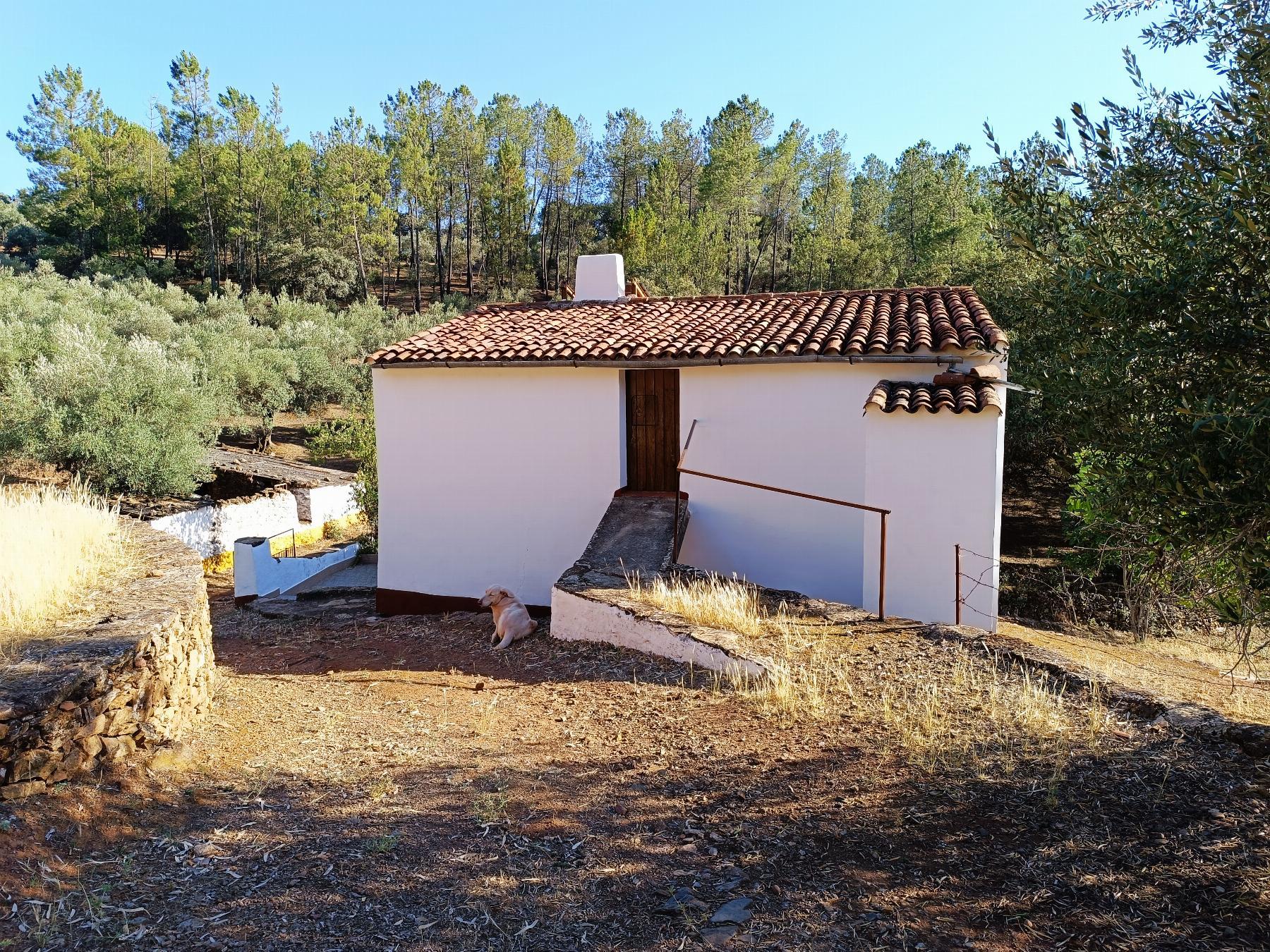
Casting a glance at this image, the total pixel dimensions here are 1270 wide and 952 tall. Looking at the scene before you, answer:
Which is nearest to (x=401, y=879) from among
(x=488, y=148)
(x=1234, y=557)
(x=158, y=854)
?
(x=158, y=854)

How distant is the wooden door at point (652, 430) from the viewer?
451 inches

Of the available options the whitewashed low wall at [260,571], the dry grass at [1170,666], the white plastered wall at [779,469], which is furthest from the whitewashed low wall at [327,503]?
the dry grass at [1170,666]

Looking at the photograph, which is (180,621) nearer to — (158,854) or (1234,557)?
(158,854)

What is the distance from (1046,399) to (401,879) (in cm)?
435

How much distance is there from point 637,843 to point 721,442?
6.87 m

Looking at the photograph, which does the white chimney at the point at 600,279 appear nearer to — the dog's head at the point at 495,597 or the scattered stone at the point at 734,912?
the dog's head at the point at 495,597

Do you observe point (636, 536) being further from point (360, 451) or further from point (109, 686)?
point (360, 451)

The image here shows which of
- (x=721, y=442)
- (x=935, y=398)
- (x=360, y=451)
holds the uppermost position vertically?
(x=935, y=398)

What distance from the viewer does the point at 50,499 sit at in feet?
29.2

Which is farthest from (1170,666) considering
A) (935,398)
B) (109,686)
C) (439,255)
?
(439,255)

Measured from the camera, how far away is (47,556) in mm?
7008

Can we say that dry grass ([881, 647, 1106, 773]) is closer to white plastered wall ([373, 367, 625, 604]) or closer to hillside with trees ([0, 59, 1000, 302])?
white plastered wall ([373, 367, 625, 604])

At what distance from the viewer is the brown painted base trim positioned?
1181 cm

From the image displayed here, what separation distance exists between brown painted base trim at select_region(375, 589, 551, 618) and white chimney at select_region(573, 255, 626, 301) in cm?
561
